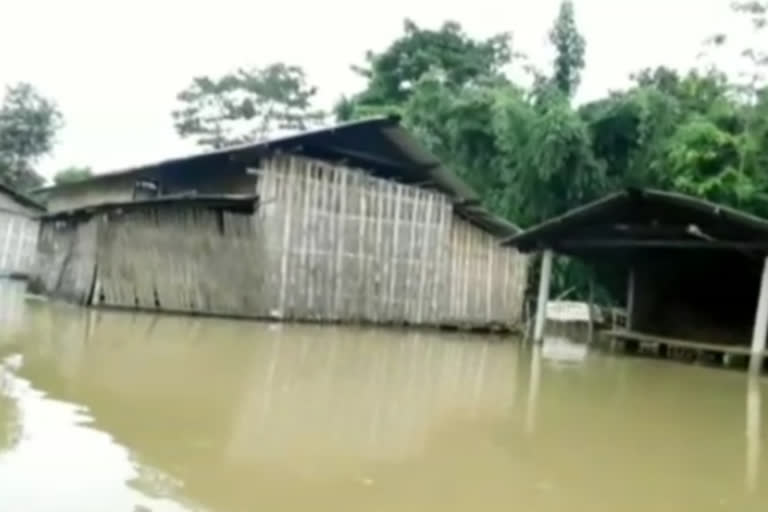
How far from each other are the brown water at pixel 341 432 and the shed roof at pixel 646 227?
2.73 meters

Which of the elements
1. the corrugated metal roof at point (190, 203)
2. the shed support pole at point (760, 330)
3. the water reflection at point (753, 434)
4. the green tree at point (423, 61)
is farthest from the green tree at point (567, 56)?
the water reflection at point (753, 434)

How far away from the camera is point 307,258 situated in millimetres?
16312

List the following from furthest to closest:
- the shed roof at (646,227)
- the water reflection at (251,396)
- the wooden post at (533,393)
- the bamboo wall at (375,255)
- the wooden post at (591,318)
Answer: the wooden post at (591,318), the bamboo wall at (375,255), the shed roof at (646,227), the wooden post at (533,393), the water reflection at (251,396)

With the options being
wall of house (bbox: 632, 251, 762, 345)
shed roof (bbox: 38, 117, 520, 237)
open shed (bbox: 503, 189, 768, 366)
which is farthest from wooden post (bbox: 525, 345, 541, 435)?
shed roof (bbox: 38, 117, 520, 237)

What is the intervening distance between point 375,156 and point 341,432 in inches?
511

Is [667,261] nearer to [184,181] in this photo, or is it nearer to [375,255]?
[375,255]

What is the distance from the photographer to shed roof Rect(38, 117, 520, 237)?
16.7 meters

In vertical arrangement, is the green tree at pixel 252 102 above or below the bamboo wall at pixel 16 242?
above

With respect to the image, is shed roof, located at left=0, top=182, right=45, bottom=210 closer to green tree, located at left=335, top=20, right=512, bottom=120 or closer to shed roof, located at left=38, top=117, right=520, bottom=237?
shed roof, located at left=38, top=117, right=520, bottom=237

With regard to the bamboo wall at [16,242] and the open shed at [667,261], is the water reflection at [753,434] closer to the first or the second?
the open shed at [667,261]

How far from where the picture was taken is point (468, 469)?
5.13 m

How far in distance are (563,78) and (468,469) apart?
22.2m

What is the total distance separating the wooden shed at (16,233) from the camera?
24.8 metres

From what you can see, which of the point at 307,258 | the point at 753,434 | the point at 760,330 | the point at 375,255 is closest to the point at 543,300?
the point at 375,255
